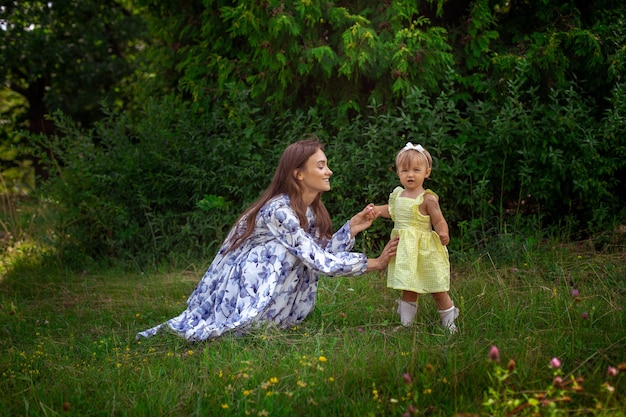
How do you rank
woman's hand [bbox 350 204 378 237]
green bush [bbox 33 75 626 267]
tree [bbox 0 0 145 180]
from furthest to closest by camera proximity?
tree [bbox 0 0 145 180] < green bush [bbox 33 75 626 267] < woman's hand [bbox 350 204 378 237]

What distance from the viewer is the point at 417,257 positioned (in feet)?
12.3

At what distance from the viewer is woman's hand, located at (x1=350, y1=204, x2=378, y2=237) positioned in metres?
4.03

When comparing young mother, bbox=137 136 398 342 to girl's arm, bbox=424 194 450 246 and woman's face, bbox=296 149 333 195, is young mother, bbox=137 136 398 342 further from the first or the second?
girl's arm, bbox=424 194 450 246

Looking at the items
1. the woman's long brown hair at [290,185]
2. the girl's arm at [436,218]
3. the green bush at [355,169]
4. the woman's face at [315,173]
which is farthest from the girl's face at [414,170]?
the green bush at [355,169]

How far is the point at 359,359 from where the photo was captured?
323 cm

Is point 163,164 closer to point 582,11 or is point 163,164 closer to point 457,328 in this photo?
point 457,328

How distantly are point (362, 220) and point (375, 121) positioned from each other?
7.23ft

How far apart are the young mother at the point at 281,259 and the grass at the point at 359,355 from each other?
0.44ft

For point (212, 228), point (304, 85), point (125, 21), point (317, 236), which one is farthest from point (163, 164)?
point (125, 21)

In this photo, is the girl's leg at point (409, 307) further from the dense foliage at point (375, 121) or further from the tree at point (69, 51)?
the tree at point (69, 51)

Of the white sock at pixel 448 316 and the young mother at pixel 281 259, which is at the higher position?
the young mother at pixel 281 259

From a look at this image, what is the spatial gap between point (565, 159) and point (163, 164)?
342 cm

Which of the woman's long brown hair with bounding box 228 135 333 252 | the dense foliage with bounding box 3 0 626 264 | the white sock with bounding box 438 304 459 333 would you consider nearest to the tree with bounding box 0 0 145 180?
the dense foliage with bounding box 3 0 626 264

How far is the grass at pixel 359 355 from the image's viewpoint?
285 centimetres
